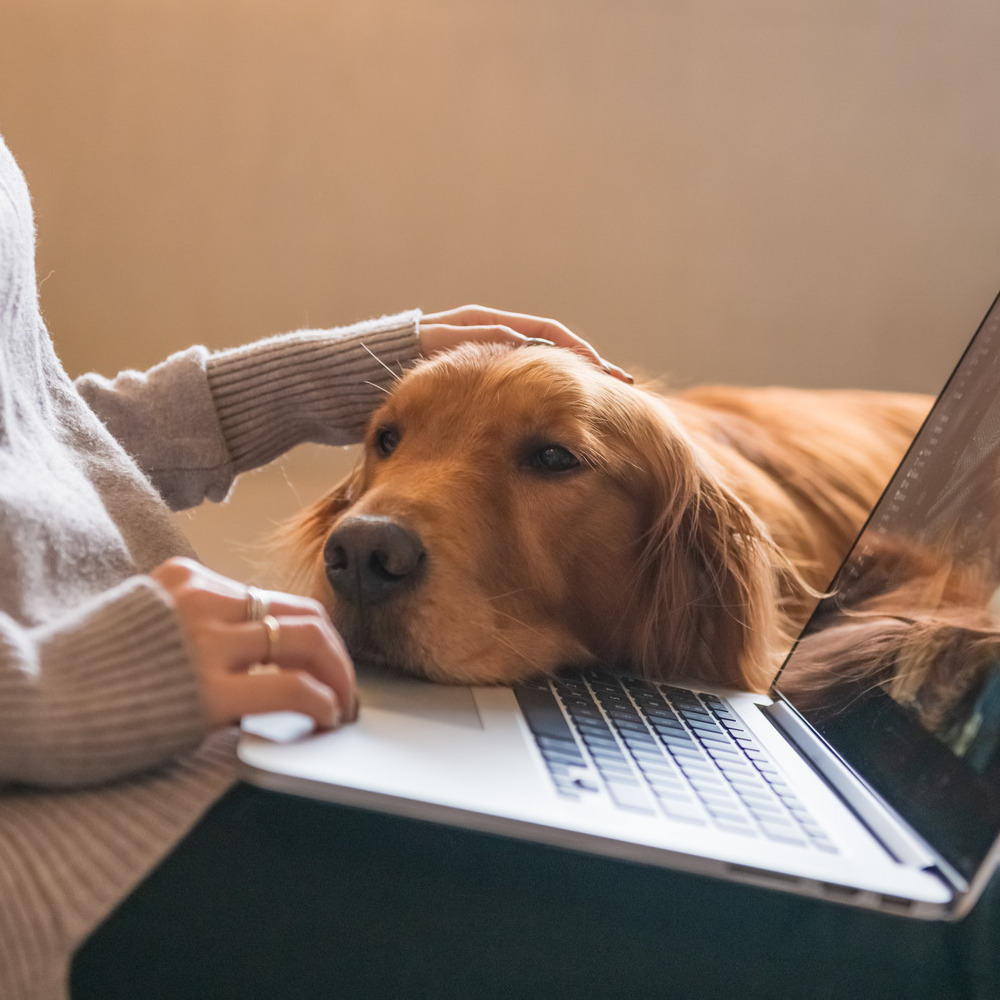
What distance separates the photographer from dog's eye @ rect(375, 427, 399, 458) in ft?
4.28

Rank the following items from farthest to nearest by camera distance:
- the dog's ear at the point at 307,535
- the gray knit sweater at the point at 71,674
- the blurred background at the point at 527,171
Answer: the blurred background at the point at 527,171
the dog's ear at the point at 307,535
the gray knit sweater at the point at 71,674

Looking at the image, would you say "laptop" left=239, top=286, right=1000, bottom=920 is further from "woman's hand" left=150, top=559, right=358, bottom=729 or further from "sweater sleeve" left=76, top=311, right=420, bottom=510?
"sweater sleeve" left=76, top=311, right=420, bottom=510

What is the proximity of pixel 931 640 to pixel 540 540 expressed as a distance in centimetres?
43

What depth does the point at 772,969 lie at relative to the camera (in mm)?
657

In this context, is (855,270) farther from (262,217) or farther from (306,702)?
(306,702)

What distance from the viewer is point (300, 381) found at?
1.39 m

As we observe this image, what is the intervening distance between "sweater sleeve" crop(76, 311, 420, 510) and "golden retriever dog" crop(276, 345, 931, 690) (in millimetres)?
98

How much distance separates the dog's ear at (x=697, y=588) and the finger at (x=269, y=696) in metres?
0.61

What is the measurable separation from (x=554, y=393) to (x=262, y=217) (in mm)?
2021

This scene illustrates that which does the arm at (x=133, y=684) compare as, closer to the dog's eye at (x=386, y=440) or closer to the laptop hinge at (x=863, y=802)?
the laptop hinge at (x=863, y=802)

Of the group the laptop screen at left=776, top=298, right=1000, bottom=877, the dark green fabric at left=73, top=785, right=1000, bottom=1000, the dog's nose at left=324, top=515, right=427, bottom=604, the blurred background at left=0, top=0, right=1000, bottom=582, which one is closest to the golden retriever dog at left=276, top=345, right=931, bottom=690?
the dog's nose at left=324, top=515, right=427, bottom=604

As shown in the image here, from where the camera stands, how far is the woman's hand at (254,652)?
66cm

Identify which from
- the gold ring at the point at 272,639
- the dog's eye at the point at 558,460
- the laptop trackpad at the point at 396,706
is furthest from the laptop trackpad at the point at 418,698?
the dog's eye at the point at 558,460

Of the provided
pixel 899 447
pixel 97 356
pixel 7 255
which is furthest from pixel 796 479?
pixel 97 356
